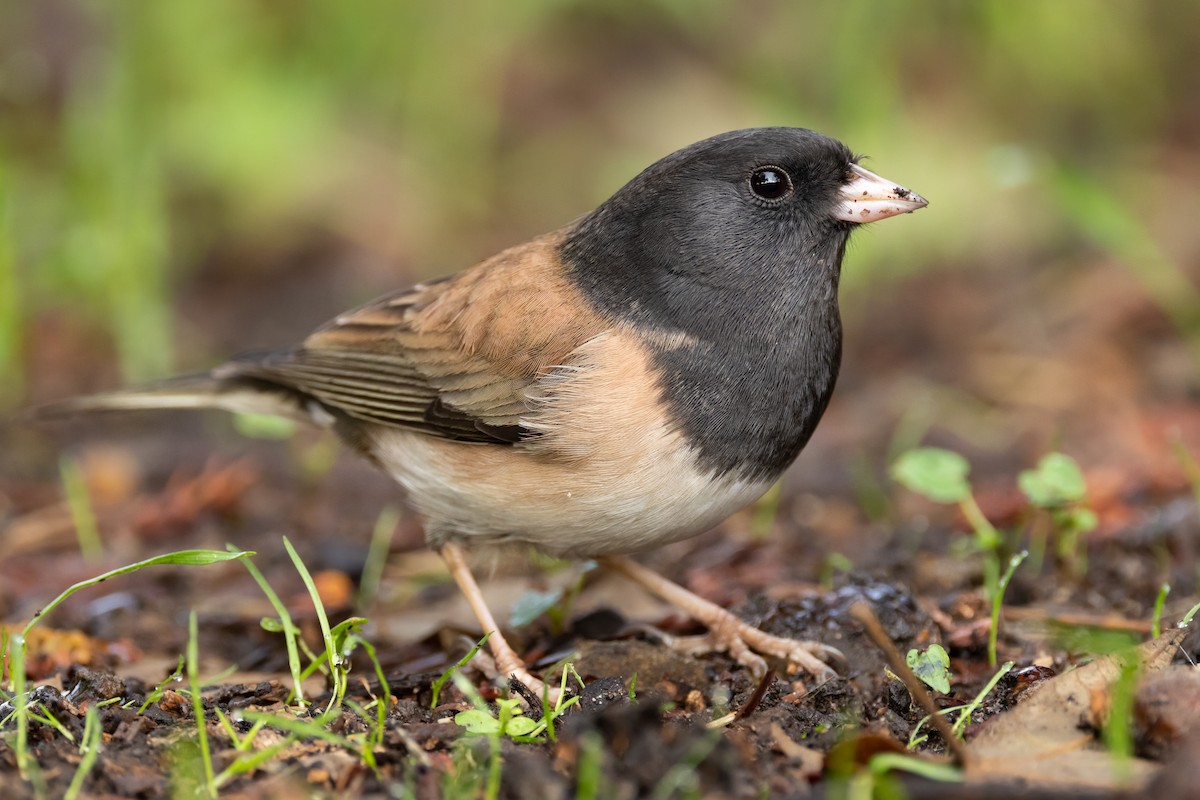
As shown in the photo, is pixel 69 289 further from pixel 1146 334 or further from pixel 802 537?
pixel 1146 334

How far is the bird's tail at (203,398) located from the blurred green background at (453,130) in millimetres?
1360

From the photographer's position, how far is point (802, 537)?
4.06 m

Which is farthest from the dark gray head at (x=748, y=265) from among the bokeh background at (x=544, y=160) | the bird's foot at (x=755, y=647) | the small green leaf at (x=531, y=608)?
the bokeh background at (x=544, y=160)

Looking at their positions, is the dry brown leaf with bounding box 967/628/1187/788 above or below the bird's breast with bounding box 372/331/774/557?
below

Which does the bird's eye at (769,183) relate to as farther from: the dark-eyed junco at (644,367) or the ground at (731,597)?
the ground at (731,597)

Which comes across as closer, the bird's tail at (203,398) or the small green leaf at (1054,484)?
the small green leaf at (1054,484)

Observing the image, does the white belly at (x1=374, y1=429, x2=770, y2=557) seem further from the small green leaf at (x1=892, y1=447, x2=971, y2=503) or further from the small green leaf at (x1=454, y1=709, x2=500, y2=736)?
the small green leaf at (x1=454, y1=709, x2=500, y2=736)

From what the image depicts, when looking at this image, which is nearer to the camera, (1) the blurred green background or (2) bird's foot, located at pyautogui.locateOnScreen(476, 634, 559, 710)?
(2) bird's foot, located at pyautogui.locateOnScreen(476, 634, 559, 710)

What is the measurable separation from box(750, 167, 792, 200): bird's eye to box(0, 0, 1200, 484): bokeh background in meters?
1.87

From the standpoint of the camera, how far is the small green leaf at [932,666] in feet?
8.41

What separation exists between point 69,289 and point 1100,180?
196 inches

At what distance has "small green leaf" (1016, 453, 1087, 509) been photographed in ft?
10.3

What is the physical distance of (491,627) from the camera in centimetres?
329

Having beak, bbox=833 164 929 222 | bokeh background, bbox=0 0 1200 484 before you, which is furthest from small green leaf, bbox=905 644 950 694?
bokeh background, bbox=0 0 1200 484
